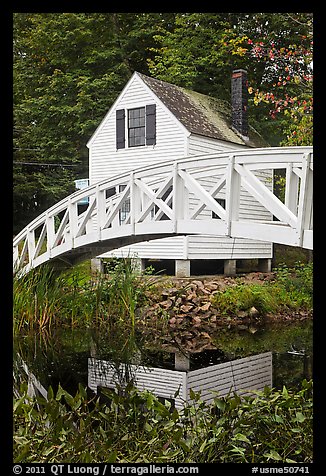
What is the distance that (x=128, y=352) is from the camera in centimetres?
519

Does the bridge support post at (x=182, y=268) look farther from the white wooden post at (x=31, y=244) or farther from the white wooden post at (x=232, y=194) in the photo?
the white wooden post at (x=232, y=194)

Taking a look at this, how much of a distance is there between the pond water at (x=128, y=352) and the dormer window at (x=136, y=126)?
1.77m

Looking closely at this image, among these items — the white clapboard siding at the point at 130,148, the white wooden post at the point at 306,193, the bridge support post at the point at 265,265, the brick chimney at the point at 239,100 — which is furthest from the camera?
the bridge support post at the point at 265,265

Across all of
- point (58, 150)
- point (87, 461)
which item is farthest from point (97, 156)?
point (87, 461)

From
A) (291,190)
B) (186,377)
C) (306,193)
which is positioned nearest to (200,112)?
(291,190)

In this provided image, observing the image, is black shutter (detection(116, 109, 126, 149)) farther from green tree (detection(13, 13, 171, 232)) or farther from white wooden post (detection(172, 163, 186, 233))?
white wooden post (detection(172, 163, 186, 233))

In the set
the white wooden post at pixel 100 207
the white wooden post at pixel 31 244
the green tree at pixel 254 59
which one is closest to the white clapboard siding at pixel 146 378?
the white wooden post at pixel 100 207

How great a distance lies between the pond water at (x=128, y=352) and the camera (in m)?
4.55

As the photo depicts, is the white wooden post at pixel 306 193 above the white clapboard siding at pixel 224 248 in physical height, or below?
above

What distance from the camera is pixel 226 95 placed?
527cm

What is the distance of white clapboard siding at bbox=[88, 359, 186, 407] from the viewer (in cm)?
417

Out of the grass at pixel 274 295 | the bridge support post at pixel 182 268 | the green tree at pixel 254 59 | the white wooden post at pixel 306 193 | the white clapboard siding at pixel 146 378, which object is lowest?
the white clapboard siding at pixel 146 378
